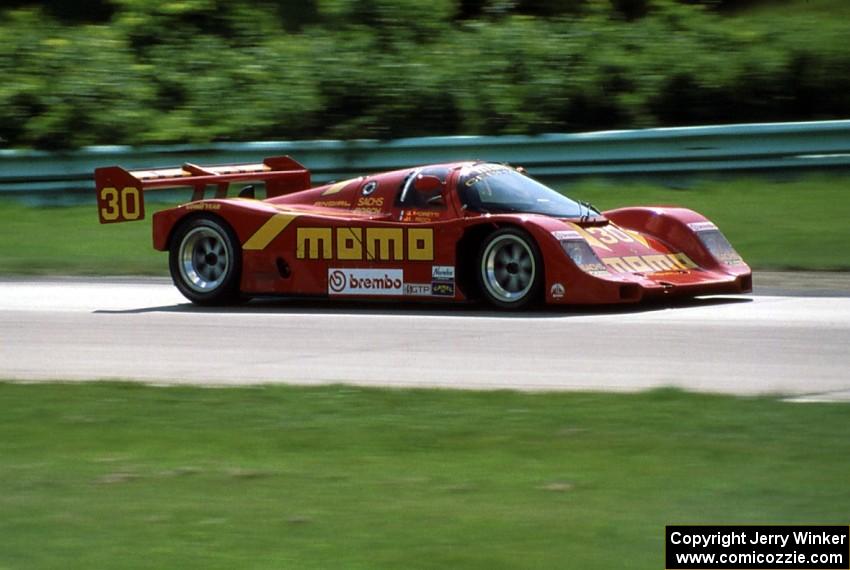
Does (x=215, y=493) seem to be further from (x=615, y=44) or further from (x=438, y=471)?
(x=615, y=44)

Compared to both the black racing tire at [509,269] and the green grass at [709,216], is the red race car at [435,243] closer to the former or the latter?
the black racing tire at [509,269]

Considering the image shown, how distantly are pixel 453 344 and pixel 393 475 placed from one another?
149 inches

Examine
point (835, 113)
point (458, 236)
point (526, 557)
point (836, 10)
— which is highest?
point (836, 10)

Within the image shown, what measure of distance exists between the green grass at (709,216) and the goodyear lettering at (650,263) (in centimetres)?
192

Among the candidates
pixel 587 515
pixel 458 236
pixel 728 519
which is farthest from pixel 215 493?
pixel 458 236

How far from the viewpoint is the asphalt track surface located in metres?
8.30

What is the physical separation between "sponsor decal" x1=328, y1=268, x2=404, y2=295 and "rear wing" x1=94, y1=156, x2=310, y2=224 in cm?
167

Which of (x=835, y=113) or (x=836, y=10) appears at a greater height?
(x=836, y=10)

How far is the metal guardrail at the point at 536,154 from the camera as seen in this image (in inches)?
636

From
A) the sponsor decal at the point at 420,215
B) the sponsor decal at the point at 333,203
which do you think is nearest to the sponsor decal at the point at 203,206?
the sponsor decal at the point at 333,203

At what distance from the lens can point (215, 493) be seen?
5.61 meters

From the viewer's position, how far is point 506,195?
11.7 meters

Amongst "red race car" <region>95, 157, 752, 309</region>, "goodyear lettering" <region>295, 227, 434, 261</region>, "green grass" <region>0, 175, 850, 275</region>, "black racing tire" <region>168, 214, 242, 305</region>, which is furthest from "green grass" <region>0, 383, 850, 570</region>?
"green grass" <region>0, 175, 850, 275</region>

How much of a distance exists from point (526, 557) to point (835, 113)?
1423 cm
